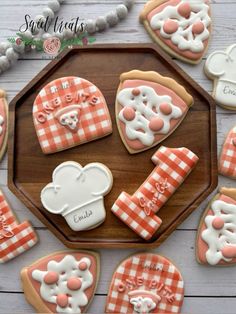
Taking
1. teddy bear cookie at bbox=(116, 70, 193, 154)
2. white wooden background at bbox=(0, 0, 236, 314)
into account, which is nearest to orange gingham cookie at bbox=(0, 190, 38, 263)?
white wooden background at bbox=(0, 0, 236, 314)

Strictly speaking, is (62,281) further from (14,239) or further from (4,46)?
(4,46)

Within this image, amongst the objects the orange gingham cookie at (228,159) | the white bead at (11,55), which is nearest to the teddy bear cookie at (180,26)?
the orange gingham cookie at (228,159)

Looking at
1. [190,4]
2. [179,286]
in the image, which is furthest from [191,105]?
[179,286]

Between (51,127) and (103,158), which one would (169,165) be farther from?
(51,127)

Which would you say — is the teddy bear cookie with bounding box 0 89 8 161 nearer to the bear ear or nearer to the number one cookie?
the number one cookie

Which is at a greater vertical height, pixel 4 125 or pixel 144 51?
pixel 144 51

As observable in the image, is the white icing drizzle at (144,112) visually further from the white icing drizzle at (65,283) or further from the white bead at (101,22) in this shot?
the white icing drizzle at (65,283)

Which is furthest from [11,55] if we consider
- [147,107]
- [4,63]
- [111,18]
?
[147,107]
